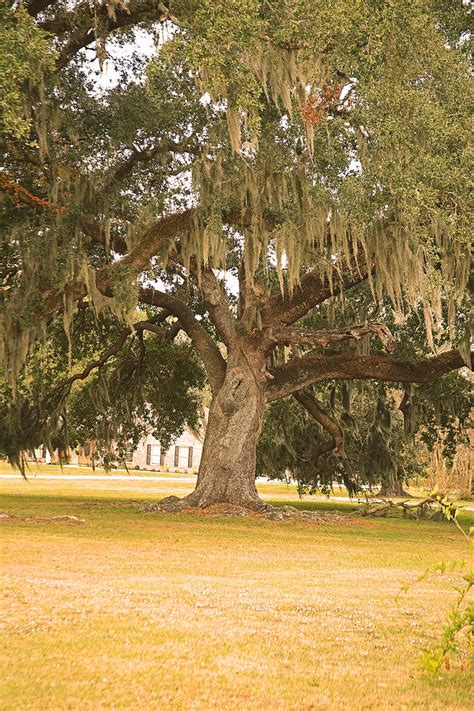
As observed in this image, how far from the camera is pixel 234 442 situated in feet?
65.9

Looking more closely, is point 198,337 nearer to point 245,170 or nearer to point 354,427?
point 245,170

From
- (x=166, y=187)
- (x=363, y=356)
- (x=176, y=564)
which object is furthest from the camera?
(x=363, y=356)

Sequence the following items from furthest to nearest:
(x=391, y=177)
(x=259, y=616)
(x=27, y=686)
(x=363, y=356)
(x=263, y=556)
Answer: (x=363, y=356)
(x=391, y=177)
(x=263, y=556)
(x=259, y=616)
(x=27, y=686)

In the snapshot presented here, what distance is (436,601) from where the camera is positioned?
26.9 ft

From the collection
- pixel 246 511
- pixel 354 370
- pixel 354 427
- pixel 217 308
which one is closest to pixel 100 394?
pixel 217 308

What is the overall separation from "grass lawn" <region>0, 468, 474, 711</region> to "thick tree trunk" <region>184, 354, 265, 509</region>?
7.50 m

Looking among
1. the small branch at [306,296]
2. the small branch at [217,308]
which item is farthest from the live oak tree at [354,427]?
the small branch at [217,308]

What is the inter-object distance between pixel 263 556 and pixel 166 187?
9.78 meters

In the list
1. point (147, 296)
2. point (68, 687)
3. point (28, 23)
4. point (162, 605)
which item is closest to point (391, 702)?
point (68, 687)

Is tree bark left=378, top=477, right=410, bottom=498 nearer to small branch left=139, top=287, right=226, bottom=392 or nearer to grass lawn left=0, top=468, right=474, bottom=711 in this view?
small branch left=139, top=287, right=226, bottom=392

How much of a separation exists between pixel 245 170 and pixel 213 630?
11.8 meters

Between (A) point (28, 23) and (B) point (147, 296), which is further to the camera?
(B) point (147, 296)

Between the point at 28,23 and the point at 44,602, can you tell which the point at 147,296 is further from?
the point at 44,602

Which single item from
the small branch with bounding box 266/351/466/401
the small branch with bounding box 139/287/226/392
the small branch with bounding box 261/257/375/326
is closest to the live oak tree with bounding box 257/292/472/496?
the small branch with bounding box 266/351/466/401
